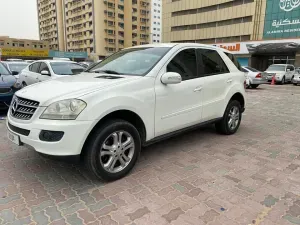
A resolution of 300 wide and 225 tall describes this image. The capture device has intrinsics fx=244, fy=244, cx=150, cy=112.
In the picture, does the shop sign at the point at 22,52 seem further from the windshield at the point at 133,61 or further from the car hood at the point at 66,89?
the car hood at the point at 66,89

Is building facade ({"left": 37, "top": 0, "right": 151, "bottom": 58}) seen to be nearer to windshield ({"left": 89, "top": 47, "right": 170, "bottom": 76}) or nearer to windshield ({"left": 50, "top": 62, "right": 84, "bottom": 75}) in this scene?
windshield ({"left": 50, "top": 62, "right": 84, "bottom": 75})

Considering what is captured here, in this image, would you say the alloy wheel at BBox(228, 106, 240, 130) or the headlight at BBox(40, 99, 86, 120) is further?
the alloy wheel at BBox(228, 106, 240, 130)

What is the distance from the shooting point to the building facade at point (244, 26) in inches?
1261

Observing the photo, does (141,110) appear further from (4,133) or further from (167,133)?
(4,133)

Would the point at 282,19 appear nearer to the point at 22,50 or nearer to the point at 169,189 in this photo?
the point at 169,189

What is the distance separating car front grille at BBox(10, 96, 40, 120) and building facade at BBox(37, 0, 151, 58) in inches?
2608

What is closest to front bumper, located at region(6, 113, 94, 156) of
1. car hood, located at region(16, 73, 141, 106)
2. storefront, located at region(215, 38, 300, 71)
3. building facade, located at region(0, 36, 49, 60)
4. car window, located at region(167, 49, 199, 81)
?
car hood, located at region(16, 73, 141, 106)

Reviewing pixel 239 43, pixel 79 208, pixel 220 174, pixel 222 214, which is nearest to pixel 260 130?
pixel 220 174

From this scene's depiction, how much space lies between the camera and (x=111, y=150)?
9.41 ft

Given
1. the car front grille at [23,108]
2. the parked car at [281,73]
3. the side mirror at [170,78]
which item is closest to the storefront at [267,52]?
the parked car at [281,73]

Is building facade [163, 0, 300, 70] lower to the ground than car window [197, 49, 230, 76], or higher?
Result: higher

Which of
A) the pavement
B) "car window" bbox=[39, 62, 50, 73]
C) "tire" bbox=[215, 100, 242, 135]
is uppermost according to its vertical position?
"car window" bbox=[39, 62, 50, 73]

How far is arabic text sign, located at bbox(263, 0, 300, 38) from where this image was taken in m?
32.3

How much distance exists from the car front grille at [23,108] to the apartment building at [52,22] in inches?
3423
